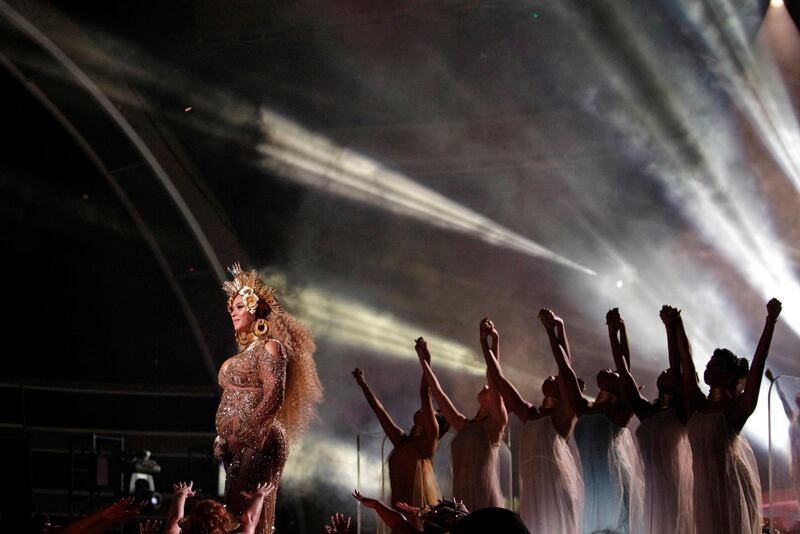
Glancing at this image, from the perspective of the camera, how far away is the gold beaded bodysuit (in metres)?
5.32

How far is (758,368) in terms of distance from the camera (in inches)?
184

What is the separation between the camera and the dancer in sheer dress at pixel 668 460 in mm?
5121

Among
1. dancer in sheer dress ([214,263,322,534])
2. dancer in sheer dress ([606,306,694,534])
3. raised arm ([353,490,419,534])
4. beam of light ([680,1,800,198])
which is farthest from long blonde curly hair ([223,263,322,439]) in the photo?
beam of light ([680,1,800,198])

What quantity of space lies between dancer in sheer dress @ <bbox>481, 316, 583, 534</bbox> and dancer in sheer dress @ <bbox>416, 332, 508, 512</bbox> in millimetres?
268

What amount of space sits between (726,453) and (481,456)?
5.55 feet

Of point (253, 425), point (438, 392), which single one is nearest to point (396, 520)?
point (253, 425)

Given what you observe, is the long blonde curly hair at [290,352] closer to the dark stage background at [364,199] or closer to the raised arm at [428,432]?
the raised arm at [428,432]

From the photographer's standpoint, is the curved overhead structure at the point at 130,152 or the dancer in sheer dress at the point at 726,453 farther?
the curved overhead structure at the point at 130,152

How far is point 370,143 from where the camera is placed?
10.1 m

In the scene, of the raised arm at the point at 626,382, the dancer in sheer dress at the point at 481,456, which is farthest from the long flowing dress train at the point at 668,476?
the dancer in sheer dress at the point at 481,456

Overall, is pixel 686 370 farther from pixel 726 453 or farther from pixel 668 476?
pixel 668 476

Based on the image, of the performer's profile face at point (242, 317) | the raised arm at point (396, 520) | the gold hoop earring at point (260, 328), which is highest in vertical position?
the performer's profile face at point (242, 317)

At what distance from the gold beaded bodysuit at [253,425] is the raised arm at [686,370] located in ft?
7.02

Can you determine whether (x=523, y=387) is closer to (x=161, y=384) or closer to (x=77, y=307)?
(x=161, y=384)
